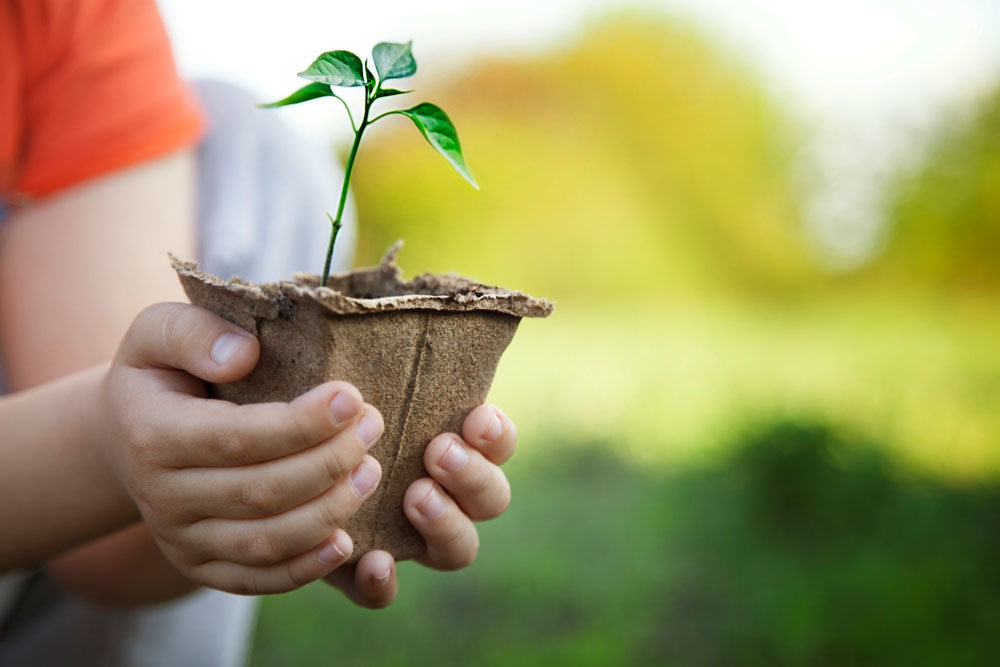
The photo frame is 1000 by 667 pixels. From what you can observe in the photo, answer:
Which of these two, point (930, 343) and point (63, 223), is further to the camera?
point (930, 343)

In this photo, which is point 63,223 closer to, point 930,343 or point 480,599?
point 480,599

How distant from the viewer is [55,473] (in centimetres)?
93

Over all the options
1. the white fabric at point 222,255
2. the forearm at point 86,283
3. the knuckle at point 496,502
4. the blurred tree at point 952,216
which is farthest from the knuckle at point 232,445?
the blurred tree at point 952,216

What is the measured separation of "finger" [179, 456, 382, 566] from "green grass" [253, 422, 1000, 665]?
1.46 metres

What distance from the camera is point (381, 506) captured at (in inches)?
33.4

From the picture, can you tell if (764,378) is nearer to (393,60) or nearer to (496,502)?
(496,502)

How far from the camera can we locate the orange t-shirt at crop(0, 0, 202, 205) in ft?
4.01

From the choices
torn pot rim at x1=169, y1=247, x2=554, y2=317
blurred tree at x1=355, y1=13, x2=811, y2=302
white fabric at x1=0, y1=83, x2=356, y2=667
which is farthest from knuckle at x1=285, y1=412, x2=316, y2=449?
blurred tree at x1=355, y1=13, x2=811, y2=302

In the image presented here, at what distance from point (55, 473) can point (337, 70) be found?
0.61 metres

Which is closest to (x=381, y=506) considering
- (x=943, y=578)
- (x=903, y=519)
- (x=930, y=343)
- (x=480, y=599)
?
(x=480, y=599)

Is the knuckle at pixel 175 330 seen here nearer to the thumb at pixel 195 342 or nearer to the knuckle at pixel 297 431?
the thumb at pixel 195 342

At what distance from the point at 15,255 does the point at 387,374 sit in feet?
2.79

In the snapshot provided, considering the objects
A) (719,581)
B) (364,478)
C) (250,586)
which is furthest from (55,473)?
(719,581)

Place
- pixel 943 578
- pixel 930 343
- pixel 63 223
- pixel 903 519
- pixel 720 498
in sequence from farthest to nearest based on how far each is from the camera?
pixel 930 343 → pixel 720 498 → pixel 903 519 → pixel 943 578 → pixel 63 223
